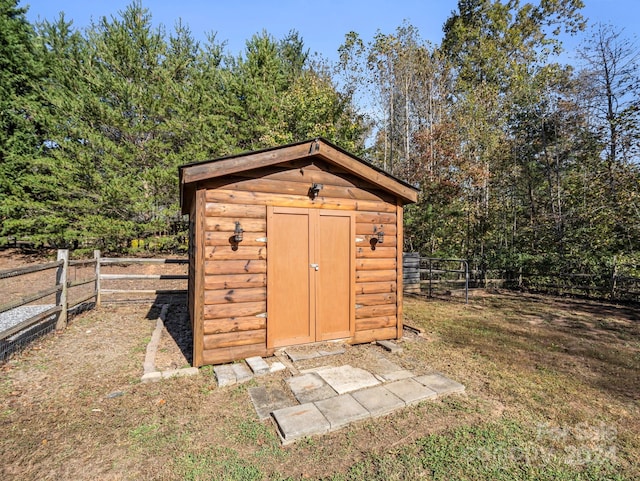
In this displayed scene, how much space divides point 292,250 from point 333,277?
0.77 meters

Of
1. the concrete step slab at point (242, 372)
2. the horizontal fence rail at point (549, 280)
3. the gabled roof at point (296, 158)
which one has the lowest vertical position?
the concrete step slab at point (242, 372)

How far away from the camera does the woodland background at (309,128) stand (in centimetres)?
980

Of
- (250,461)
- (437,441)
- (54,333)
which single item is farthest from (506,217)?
(54,333)

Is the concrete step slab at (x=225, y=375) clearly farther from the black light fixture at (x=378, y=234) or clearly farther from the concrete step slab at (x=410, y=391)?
the black light fixture at (x=378, y=234)

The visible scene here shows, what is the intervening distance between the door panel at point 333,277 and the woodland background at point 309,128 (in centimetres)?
814

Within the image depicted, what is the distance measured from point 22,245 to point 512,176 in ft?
68.6

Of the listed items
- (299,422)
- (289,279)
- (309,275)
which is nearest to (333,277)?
(309,275)

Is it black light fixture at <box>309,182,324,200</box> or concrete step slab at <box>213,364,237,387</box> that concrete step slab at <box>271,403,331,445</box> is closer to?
concrete step slab at <box>213,364,237,387</box>

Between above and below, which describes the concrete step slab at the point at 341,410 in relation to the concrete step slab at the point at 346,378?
below

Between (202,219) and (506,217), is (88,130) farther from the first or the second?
(506,217)

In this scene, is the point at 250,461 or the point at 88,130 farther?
the point at 88,130

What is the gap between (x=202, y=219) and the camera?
400 centimetres

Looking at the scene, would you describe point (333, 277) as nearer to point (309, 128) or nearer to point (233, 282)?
point (233, 282)

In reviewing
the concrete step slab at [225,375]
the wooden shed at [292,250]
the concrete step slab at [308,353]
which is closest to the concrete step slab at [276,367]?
the concrete step slab at [308,353]
